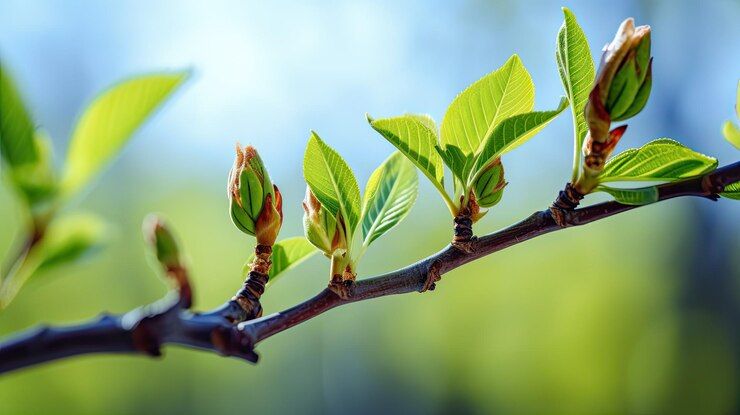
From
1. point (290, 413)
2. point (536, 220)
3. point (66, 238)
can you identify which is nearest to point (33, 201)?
point (66, 238)

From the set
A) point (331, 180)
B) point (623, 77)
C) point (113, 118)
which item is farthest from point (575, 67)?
point (113, 118)

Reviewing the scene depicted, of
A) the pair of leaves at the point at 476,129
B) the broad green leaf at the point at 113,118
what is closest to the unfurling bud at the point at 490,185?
the pair of leaves at the point at 476,129

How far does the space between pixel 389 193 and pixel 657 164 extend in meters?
0.17

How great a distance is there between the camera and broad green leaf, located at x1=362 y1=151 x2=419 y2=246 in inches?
16.4

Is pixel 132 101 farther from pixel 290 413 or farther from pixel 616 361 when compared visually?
pixel 290 413

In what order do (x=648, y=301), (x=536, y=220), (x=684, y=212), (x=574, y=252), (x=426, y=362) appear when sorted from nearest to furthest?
(x=536, y=220) → (x=684, y=212) → (x=648, y=301) → (x=574, y=252) → (x=426, y=362)

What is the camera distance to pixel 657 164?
361 mm

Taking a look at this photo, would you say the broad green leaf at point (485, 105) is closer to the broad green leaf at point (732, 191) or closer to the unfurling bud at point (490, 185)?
the unfurling bud at point (490, 185)

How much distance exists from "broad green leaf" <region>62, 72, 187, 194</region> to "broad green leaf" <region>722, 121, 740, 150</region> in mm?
312

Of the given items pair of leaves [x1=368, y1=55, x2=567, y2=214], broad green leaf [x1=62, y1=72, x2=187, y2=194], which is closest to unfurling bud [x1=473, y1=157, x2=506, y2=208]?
pair of leaves [x1=368, y1=55, x2=567, y2=214]

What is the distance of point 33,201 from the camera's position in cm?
21

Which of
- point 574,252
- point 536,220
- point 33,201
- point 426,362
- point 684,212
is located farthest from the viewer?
point 426,362

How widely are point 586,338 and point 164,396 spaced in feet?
11.0

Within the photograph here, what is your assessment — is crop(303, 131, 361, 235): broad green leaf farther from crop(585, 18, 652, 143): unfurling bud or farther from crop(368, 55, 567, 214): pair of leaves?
crop(585, 18, 652, 143): unfurling bud
